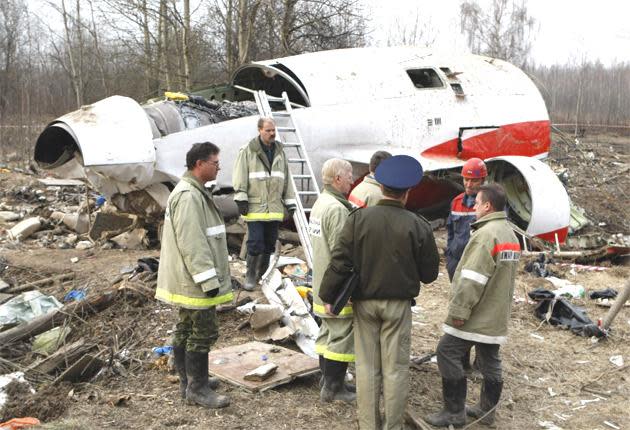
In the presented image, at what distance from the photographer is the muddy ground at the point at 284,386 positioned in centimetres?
454

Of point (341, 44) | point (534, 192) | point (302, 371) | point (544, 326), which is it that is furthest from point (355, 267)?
point (341, 44)

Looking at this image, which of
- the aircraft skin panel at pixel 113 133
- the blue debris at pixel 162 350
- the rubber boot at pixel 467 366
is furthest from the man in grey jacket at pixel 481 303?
the aircraft skin panel at pixel 113 133

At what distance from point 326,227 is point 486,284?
48.7 inches

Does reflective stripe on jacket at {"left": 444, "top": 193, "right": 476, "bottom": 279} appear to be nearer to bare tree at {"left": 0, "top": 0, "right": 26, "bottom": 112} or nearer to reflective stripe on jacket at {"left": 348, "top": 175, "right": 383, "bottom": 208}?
reflective stripe on jacket at {"left": 348, "top": 175, "right": 383, "bottom": 208}

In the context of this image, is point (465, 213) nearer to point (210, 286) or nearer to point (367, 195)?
point (367, 195)

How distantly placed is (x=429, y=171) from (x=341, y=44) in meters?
12.9

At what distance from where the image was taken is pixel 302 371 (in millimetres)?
5129

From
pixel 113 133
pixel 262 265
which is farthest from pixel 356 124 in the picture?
pixel 113 133

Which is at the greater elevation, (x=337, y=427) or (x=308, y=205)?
(x=308, y=205)

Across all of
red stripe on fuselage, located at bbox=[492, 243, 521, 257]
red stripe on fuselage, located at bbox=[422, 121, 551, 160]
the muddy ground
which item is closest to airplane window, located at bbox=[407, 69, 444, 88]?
red stripe on fuselage, located at bbox=[422, 121, 551, 160]

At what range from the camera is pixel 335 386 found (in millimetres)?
4754

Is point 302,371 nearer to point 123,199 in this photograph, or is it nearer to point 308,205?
point 308,205

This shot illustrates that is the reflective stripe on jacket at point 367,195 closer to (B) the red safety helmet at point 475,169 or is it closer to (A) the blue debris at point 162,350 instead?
(B) the red safety helmet at point 475,169

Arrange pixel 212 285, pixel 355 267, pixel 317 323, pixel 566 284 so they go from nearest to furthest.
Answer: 1. pixel 355 267
2. pixel 212 285
3. pixel 317 323
4. pixel 566 284
